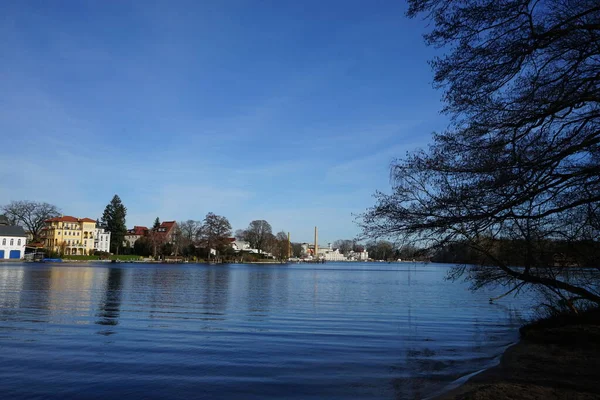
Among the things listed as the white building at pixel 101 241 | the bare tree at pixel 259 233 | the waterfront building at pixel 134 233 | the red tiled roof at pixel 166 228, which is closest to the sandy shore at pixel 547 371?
the white building at pixel 101 241

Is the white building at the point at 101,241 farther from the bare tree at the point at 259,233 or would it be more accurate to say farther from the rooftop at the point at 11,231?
the bare tree at the point at 259,233

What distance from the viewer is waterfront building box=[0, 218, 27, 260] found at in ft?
301

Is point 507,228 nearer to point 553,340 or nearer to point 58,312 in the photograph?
point 553,340

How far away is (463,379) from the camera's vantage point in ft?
32.2

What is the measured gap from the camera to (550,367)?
944cm

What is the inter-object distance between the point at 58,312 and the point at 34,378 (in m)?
11.4

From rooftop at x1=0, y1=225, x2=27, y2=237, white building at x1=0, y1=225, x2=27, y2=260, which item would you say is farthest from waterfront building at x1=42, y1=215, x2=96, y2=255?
rooftop at x1=0, y1=225, x2=27, y2=237

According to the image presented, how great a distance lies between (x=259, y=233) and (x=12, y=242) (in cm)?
7128

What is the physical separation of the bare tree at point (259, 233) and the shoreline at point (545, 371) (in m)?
132

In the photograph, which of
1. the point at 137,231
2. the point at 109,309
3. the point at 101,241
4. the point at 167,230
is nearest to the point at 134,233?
the point at 137,231

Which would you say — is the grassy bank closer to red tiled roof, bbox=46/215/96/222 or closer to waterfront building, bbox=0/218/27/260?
waterfront building, bbox=0/218/27/260

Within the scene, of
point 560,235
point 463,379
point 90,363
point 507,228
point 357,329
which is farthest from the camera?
point 357,329

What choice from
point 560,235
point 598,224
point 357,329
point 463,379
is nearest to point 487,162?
point 598,224

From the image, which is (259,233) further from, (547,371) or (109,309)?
(547,371)
